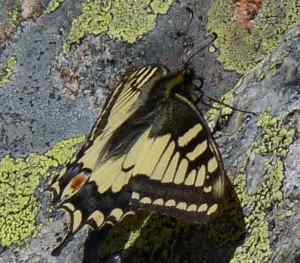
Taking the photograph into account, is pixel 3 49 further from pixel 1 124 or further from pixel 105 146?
pixel 105 146

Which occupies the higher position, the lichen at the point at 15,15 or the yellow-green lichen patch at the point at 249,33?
the lichen at the point at 15,15

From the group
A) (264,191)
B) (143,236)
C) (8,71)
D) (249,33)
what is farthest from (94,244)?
(249,33)

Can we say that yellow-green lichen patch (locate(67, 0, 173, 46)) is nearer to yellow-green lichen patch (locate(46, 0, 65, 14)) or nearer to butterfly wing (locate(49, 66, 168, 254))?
yellow-green lichen patch (locate(46, 0, 65, 14))

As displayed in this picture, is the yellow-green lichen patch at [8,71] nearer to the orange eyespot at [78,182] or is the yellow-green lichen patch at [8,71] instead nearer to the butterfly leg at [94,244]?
the orange eyespot at [78,182]

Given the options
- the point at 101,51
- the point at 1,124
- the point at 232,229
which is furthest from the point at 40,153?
the point at 232,229

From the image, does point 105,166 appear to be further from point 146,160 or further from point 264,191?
point 264,191

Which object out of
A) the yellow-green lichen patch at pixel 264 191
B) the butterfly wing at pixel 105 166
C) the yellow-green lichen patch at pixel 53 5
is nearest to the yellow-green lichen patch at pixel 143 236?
the butterfly wing at pixel 105 166

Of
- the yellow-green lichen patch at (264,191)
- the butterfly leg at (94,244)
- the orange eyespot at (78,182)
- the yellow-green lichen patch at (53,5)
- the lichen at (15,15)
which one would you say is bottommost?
the yellow-green lichen patch at (264,191)
